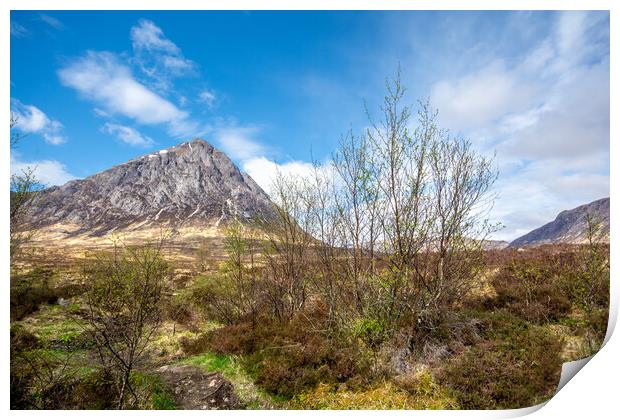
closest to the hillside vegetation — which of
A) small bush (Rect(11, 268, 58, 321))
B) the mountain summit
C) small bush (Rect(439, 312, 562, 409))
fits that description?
small bush (Rect(439, 312, 562, 409))

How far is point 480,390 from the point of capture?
5617 millimetres

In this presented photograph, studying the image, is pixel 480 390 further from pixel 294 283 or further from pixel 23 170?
pixel 23 170

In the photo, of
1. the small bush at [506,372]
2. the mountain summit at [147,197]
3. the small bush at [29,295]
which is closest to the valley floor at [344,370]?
the small bush at [506,372]

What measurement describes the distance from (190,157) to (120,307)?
208982 millimetres

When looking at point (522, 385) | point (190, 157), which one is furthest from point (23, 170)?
point (190, 157)

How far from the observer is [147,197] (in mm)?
170375

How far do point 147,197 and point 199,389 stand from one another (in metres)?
184

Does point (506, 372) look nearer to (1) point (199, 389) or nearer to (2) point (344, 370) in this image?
(2) point (344, 370)

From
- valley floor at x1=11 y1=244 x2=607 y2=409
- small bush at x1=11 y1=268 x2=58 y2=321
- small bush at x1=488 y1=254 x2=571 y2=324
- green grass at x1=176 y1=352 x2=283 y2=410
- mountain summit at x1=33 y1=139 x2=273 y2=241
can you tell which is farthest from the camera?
mountain summit at x1=33 y1=139 x2=273 y2=241

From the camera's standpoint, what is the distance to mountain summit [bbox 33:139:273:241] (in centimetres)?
13875

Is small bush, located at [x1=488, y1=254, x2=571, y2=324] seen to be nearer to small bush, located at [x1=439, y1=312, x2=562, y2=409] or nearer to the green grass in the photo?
small bush, located at [x1=439, y1=312, x2=562, y2=409]

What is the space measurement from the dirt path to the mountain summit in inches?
4771

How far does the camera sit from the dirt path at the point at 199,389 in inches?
248

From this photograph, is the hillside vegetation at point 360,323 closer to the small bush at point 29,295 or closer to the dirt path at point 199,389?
the dirt path at point 199,389
